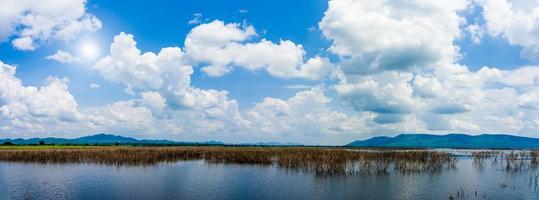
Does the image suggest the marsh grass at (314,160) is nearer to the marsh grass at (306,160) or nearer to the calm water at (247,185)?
the marsh grass at (306,160)

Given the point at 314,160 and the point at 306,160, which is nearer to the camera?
the point at 314,160

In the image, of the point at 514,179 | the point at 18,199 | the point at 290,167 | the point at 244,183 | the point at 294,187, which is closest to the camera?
the point at 18,199

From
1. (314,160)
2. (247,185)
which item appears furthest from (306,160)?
(247,185)

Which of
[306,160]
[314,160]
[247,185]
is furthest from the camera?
[306,160]

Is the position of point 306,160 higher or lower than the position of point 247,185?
higher

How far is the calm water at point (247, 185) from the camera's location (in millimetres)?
25016

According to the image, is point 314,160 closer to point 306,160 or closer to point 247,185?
point 306,160

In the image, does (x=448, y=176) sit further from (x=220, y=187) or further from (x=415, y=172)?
(x=220, y=187)

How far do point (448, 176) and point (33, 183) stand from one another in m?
31.5

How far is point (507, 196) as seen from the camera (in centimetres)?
2573

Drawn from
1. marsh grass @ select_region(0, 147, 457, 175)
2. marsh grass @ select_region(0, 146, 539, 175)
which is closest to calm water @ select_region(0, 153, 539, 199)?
marsh grass @ select_region(0, 146, 539, 175)

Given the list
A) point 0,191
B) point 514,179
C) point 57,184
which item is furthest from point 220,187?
point 514,179

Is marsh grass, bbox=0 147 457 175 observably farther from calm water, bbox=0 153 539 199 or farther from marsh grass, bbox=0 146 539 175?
calm water, bbox=0 153 539 199

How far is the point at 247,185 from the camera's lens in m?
29.5
